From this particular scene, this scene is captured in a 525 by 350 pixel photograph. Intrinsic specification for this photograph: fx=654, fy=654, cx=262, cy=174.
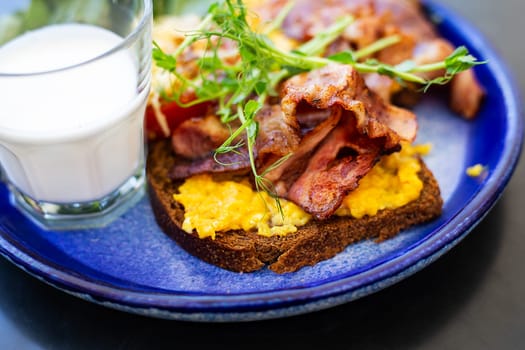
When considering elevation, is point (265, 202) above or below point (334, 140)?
below

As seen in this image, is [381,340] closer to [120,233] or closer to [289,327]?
[289,327]

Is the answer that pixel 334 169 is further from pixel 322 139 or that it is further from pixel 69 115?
pixel 69 115

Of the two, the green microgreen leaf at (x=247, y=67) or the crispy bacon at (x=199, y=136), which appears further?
the crispy bacon at (x=199, y=136)

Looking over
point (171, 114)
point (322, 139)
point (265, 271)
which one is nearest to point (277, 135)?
point (322, 139)

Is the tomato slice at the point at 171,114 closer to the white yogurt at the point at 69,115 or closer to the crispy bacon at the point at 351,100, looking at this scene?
the white yogurt at the point at 69,115

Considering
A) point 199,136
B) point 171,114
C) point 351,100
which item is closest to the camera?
point 351,100

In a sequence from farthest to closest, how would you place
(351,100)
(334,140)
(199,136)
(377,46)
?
(377,46)
(199,136)
(334,140)
(351,100)

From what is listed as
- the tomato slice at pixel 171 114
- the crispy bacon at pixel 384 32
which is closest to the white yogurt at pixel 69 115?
the tomato slice at pixel 171 114

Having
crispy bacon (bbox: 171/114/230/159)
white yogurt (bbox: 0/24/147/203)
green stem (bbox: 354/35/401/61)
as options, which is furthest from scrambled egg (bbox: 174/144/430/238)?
green stem (bbox: 354/35/401/61)
